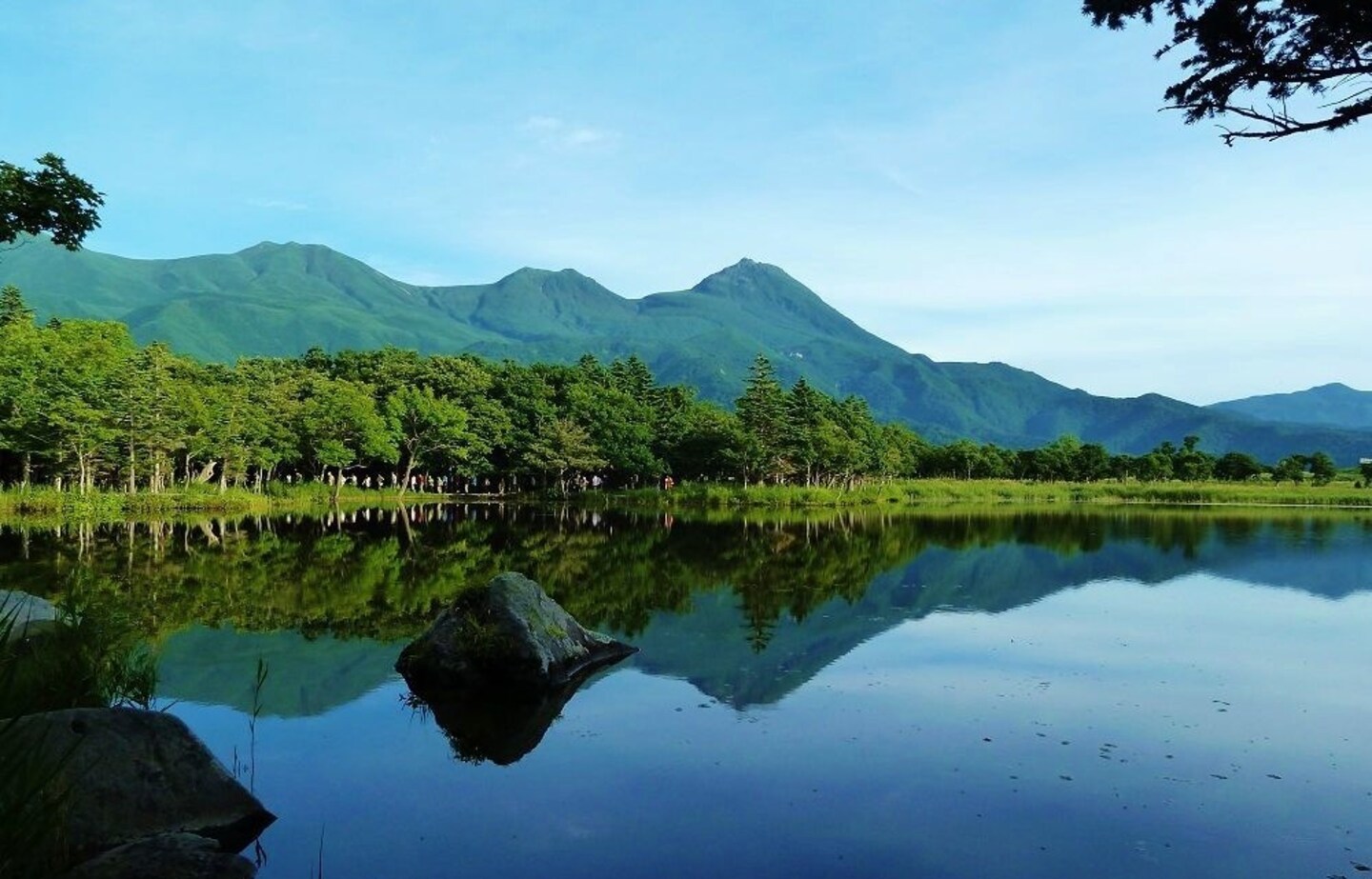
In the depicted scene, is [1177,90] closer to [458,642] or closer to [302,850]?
[302,850]

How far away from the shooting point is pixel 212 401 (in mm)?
50156

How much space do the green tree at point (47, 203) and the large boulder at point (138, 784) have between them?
1143 cm

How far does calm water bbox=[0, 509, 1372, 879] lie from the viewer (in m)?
6.72

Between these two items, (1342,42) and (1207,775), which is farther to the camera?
(1207,775)

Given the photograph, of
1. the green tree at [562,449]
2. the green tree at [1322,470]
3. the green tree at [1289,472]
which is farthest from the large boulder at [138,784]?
the green tree at [1289,472]

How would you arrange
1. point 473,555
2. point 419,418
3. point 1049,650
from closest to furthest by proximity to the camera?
point 1049,650 → point 473,555 → point 419,418

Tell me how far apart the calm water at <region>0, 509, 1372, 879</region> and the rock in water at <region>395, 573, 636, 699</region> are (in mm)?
621

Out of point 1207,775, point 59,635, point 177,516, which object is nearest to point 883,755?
point 1207,775

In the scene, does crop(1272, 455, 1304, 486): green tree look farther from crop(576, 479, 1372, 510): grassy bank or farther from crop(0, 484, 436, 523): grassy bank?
crop(0, 484, 436, 523): grassy bank

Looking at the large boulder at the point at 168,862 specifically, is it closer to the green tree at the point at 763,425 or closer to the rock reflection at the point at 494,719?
the rock reflection at the point at 494,719

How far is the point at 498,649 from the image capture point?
1114cm

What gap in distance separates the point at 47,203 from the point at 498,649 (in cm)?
1092

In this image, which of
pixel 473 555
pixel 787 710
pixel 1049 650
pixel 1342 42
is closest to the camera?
pixel 1342 42

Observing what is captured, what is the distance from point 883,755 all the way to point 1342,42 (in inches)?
278
